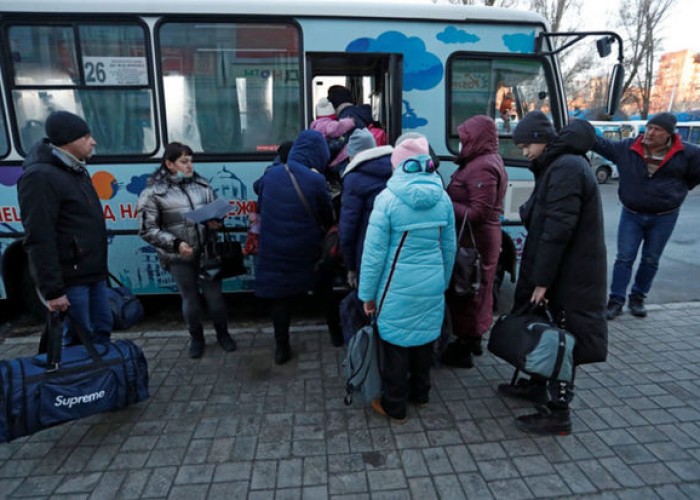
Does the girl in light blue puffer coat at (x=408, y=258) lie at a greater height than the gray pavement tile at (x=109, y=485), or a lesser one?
greater

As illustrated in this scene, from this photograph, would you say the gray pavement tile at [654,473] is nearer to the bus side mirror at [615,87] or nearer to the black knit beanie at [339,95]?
the bus side mirror at [615,87]

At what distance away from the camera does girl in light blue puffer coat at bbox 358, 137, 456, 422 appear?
2539 mm

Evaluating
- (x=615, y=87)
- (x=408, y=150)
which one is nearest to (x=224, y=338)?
(x=408, y=150)

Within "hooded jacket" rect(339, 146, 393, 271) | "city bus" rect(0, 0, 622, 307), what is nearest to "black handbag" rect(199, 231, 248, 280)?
"city bus" rect(0, 0, 622, 307)

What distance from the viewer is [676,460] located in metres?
2.58

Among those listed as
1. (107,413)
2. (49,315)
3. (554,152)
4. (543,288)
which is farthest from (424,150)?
(107,413)

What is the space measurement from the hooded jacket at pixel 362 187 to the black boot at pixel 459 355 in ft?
4.40

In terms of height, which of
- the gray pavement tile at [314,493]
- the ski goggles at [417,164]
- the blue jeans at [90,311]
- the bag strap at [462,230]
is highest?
the ski goggles at [417,164]

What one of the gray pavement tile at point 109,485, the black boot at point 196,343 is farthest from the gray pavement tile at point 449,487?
the black boot at point 196,343

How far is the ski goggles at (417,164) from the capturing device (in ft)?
8.42

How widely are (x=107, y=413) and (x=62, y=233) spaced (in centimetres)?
129

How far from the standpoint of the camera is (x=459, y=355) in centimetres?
363

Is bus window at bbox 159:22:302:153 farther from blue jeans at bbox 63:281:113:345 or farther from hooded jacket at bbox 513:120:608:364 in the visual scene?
hooded jacket at bbox 513:120:608:364

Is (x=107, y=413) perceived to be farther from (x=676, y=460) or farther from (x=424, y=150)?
(x=676, y=460)
